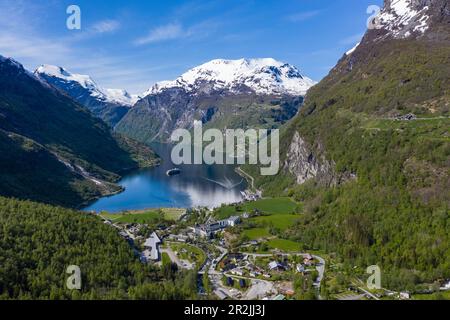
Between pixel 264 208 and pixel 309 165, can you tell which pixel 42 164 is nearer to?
pixel 264 208

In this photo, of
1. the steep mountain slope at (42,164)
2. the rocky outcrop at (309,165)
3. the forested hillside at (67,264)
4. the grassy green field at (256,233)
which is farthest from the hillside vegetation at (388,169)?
the steep mountain slope at (42,164)

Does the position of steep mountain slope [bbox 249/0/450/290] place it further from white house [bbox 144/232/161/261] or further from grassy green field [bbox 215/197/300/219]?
white house [bbox 144/232/161/261]

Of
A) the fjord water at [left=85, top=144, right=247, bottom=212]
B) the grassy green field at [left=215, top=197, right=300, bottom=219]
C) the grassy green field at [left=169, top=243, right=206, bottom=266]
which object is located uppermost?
the fjord water at [left=85, top=144, right=247, bottom=212]

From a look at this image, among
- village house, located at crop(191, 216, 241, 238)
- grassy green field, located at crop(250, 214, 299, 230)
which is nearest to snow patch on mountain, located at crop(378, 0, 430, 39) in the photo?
grassy green field, located at crop(250, 214, 299, 230)

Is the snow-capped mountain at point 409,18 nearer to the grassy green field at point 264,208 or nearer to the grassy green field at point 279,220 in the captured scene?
the grassy green field at point 264,208
